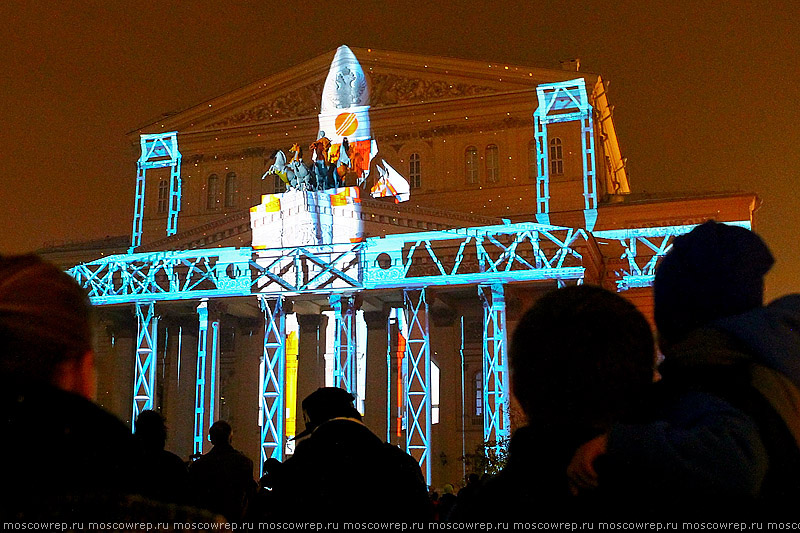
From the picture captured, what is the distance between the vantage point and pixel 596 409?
2.18 meters

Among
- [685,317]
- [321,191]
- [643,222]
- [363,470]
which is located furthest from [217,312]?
[685,317]

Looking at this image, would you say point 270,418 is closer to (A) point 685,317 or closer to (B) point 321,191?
(B) point 321,191

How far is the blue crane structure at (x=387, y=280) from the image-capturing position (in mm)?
24844

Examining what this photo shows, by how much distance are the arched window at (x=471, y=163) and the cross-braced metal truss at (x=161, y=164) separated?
433 inches

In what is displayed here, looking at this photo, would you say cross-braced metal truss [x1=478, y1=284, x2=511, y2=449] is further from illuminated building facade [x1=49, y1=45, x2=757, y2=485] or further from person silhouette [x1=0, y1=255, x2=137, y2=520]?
person silhouette [x1=0, y1=255, x2=137, y2=520]

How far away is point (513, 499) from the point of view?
213cm

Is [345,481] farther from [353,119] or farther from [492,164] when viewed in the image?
[353,119]

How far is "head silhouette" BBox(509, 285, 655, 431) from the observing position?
2182 mm

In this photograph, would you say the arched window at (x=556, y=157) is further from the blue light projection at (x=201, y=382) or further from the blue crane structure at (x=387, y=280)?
the blue light projection at (x=201, y=382)

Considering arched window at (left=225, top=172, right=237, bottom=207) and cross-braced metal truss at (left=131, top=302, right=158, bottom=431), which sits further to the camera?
arched window at (left=225, top=172, right=237, bottom=207)

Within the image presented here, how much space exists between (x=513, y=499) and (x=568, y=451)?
168 millimetres

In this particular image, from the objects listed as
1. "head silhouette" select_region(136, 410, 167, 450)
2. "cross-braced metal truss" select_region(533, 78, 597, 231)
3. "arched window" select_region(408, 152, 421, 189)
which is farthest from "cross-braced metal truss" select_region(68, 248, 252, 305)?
"head silhouette" select_region(136, 410, 167, 450)

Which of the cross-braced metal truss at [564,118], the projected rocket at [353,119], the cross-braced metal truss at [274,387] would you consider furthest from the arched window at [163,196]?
the cross-braced metal truss at [564,118]

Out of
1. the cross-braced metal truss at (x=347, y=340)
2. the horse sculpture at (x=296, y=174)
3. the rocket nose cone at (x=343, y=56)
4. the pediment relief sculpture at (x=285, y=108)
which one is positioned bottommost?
the cross-braced metal truss at (x=347, y=340)
